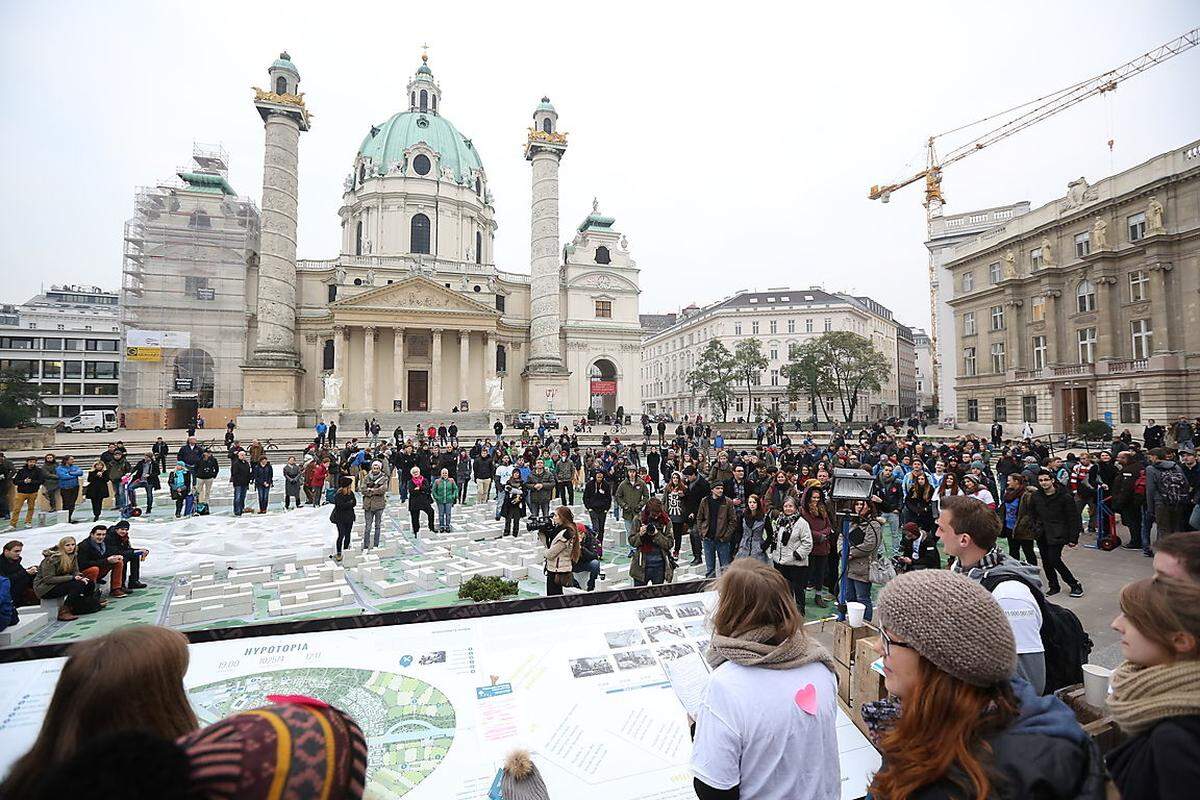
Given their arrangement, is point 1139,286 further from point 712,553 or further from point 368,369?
point 368,369

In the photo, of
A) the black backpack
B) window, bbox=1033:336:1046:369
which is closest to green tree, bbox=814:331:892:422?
window, bbox=1033:336:1046:369

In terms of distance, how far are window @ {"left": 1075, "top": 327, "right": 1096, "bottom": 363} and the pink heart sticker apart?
36903 mm

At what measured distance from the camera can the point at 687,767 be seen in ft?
10.7

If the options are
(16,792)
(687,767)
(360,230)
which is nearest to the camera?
(16,792)

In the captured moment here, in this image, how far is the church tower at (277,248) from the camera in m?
35.7

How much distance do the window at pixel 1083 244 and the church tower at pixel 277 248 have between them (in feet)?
155

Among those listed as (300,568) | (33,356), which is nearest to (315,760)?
(300,568)

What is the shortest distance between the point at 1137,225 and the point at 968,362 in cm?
1182

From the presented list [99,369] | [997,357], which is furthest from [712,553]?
[99,369]

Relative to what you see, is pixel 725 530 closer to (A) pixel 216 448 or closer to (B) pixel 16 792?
(B) pixel 16 792

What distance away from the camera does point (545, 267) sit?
1702 inches

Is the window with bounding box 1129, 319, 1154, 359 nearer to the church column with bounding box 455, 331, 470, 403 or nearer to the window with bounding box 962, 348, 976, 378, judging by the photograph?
the window with bounding box 962, 348, 976, 378

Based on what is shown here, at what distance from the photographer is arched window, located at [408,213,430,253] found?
1860 inches

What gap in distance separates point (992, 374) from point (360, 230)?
49678 mm
